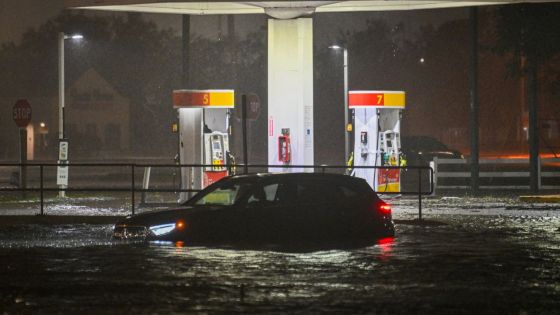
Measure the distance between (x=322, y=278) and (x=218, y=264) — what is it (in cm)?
207

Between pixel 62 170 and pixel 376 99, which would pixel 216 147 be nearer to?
pixel 62 170

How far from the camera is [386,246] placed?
59.9 ft

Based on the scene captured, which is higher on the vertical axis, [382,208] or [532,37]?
[532,37]

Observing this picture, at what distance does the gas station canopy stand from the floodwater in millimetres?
10346

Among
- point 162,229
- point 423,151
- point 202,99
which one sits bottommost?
point 162,229

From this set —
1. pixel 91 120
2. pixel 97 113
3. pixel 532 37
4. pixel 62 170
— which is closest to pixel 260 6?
pixel 62 170

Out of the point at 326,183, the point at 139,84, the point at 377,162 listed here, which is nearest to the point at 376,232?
the point at 326,183

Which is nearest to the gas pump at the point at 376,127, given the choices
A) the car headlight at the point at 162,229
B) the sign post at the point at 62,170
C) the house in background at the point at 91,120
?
the sign post at the point at 62,170

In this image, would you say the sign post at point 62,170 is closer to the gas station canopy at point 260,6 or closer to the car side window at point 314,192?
the gas station canopy at point 260,6

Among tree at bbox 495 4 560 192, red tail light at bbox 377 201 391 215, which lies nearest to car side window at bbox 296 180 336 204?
red tail light at bbox 377 201 391 215

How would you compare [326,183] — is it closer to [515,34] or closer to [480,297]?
[480,297]

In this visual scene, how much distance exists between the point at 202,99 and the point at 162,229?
45.3 feet

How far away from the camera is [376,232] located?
1797 cm

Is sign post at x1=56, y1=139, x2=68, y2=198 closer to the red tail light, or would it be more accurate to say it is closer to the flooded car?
the flooded car
